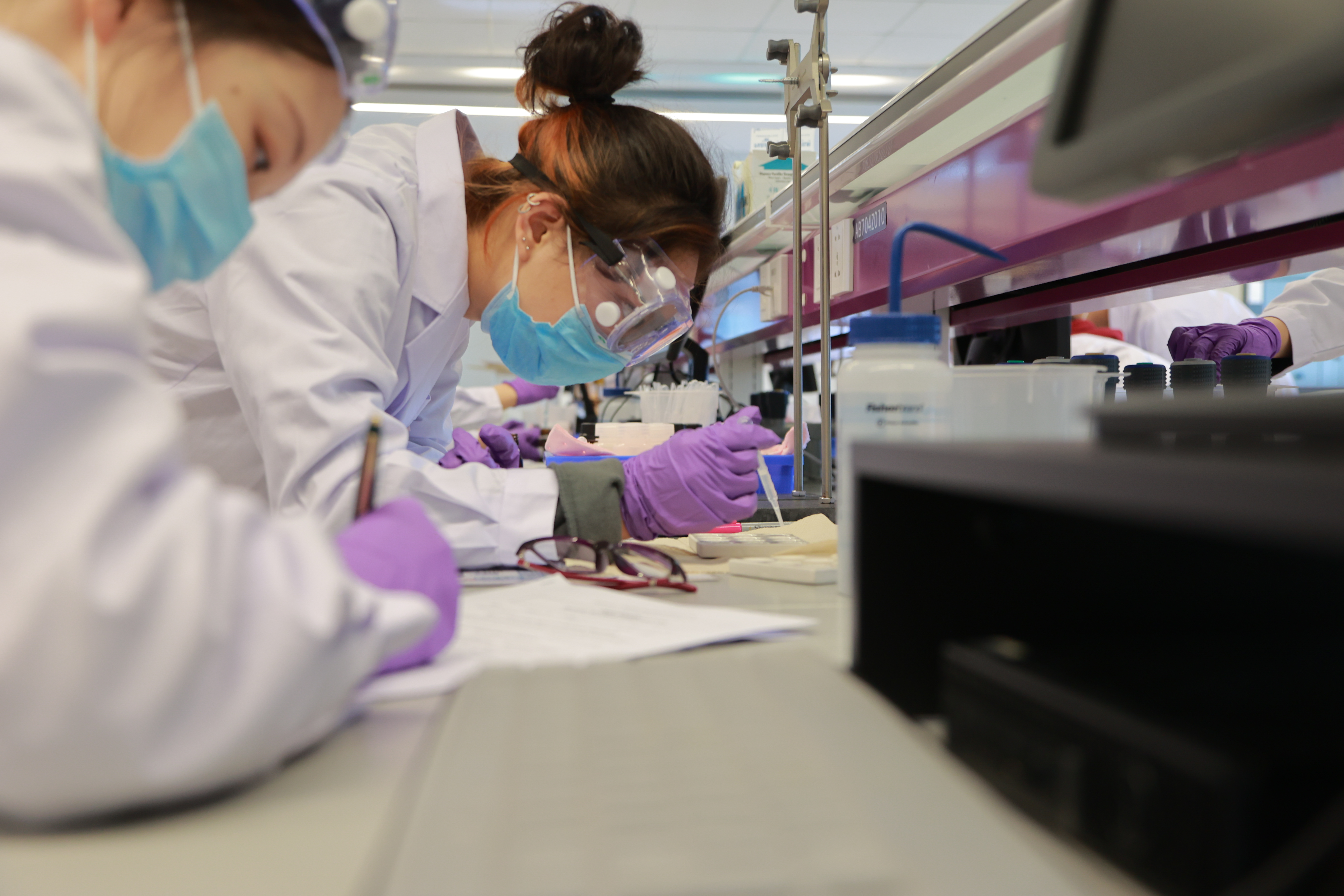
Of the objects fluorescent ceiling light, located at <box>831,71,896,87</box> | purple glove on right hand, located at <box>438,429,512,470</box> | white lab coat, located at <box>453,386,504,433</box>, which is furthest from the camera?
fluorescent ceiling light, located at <box>831,71,896,87</box>

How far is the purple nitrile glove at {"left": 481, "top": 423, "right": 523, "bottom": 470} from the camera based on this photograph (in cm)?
221

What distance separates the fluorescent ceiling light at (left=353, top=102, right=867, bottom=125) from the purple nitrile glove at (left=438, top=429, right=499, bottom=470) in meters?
4.24

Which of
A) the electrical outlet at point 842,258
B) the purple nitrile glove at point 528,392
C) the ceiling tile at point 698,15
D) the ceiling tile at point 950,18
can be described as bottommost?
the purple nitrile glove at point 528,392

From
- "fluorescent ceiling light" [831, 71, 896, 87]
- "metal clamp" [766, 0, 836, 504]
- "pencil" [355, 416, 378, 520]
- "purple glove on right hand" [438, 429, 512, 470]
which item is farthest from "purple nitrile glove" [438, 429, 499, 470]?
"fluorescent ceiling light" [831, 71, 896, 87]

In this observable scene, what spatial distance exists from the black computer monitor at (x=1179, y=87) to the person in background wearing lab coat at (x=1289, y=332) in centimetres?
109

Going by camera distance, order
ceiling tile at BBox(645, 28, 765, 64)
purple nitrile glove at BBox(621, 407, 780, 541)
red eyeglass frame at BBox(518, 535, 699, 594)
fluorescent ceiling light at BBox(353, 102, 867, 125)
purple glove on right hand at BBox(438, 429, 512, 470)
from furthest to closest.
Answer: fluorescent ceiling light at BBox(353, 102, 867, 125)
ceiling tile at BBox(645, 28, 765, 64)
purple glove on right hand at BBox(438, 429, 512, 470)
purple nitrile glove at BBox(621, 407, 780, 541)
red eyeglass frame at BBox(518, 535, 699, 594)

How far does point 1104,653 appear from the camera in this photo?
447mm

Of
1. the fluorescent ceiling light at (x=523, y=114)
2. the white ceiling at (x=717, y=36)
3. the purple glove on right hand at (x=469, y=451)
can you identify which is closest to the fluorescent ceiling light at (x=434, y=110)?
the fluorescent ceiling light at (x=523, y=114)

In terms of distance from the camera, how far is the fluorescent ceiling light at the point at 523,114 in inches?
243

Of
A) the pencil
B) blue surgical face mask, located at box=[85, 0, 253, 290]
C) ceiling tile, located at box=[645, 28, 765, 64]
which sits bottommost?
the pencil

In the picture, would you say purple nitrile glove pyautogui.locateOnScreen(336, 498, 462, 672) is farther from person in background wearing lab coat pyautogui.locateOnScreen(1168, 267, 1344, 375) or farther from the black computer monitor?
person in background wearing lab coat pyautogui.locateOnScreen(1168, 267, 1344, 375)

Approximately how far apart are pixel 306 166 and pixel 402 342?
0.86m

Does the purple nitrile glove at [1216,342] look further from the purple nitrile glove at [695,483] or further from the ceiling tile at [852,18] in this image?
the ceiling tile at [852,18]

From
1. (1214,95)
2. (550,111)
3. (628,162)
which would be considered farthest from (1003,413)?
(550,111)
